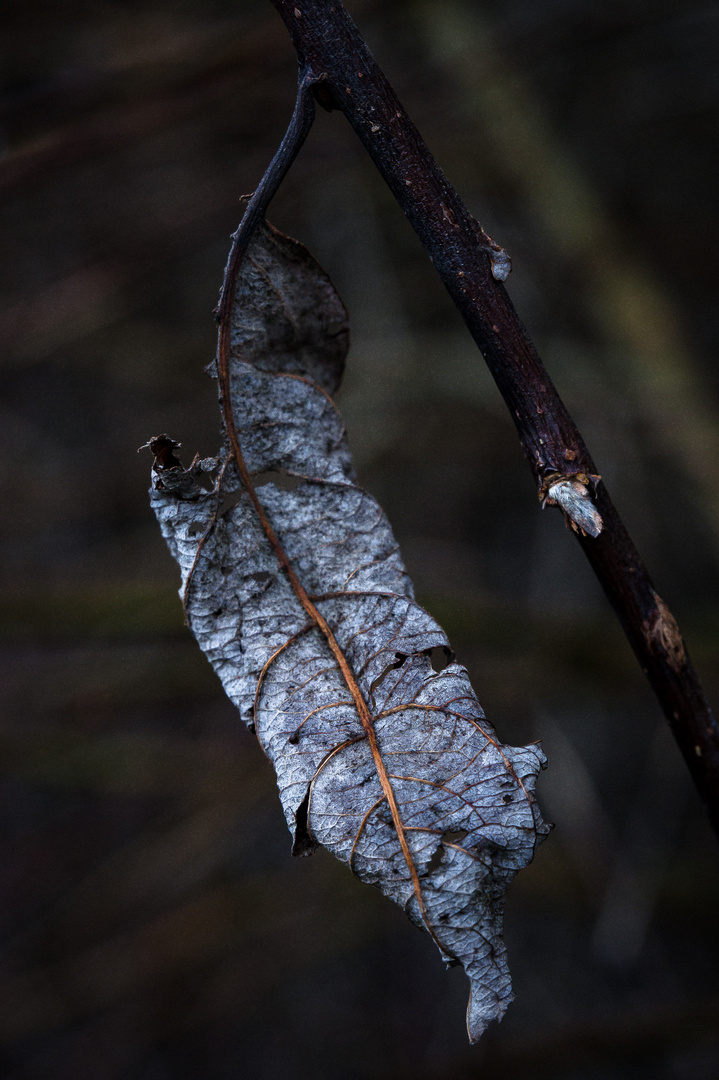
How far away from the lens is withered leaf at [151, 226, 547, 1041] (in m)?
0.51

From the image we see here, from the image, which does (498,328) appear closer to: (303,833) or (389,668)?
(389,668)

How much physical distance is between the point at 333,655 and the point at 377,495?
2404mm

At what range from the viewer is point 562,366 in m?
2.18

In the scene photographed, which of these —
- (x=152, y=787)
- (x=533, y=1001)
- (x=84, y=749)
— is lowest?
(x=533, y=1001)

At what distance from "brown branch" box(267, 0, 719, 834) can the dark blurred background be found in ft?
3.56

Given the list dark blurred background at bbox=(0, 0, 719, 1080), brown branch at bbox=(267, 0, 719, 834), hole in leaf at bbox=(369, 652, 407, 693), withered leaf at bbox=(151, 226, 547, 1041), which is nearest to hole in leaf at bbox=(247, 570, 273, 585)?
withered leaf at bbox=(151, 226, 547, 1041)

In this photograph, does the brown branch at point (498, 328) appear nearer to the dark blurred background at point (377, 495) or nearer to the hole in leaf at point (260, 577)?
the hole in leaf at point (260, 577)

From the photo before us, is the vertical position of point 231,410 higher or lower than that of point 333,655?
higher

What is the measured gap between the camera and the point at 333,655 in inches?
23.4

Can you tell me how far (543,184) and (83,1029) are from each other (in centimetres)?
346

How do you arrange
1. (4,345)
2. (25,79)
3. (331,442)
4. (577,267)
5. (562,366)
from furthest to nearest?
1. (562,366)
2. (577,267)
3. (25,79)
4. (4,345)
5. (331,442)

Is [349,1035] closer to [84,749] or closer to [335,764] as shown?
[84,749]

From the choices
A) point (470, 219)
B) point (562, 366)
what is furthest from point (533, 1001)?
point (470, 219)

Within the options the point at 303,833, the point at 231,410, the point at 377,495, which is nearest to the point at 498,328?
the point at 231,410
